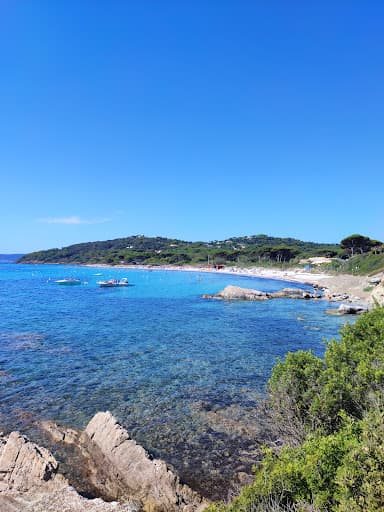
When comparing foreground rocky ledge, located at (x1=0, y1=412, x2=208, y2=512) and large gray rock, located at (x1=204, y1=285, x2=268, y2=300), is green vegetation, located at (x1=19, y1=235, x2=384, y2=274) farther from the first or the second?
foreground rocky ledge, located at (x1=0, y1=412, x2=208, y2=512)

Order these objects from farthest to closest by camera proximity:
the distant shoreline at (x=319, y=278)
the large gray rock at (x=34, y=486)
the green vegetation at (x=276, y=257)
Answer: the green vegetation at (x=276, y=257)
the distant shoreline at (x=319, y=278)
the large gray rock at (x=34, y=486)

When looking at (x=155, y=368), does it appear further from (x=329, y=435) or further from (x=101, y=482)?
(x=329, y=435)

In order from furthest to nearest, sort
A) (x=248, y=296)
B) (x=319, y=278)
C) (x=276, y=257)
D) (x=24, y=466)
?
(x=276, y=257), (x=319, y=278), (x=248, y=296), (x=24, y=466)

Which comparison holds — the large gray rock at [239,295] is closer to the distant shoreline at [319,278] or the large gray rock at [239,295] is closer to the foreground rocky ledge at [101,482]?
the distant shoreline at [319,278]

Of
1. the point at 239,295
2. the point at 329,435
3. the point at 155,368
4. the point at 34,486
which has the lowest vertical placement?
the point at 155,368

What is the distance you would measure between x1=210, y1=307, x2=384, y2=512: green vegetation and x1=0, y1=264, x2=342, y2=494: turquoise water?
3.10 meters

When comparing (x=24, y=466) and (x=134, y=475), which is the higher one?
(x=24, y=466)

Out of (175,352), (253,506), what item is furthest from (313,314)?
(253,506)

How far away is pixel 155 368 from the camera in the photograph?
2105 cm

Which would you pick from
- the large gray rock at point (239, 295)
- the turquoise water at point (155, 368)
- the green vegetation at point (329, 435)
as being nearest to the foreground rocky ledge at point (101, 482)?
the turquoise water at point (155, 368)

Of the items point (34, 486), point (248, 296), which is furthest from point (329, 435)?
point (248, 296)

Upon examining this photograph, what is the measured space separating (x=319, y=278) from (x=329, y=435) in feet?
283

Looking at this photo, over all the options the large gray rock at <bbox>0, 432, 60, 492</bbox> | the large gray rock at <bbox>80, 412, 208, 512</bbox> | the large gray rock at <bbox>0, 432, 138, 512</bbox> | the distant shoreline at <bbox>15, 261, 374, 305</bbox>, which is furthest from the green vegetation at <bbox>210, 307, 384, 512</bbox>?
the distant shoreline at <bbox>15, 261, 374, 305</bbox>

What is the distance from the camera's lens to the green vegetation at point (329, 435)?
5.56 m
